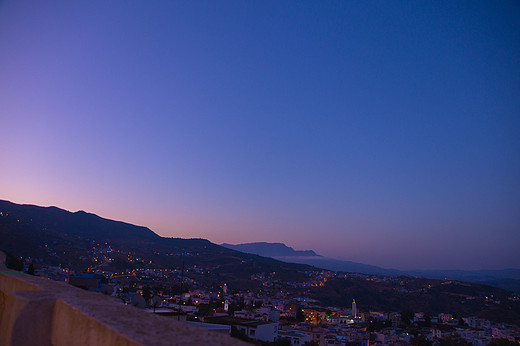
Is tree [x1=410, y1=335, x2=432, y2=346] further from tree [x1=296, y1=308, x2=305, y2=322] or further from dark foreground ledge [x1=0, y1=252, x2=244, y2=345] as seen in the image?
dark foreground ledge [x1=0, y1=252, x2=244, y2=345]

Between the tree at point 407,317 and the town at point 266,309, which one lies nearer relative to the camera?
the town at point 266,309

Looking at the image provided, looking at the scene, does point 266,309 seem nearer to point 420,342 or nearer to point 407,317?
point 407,317

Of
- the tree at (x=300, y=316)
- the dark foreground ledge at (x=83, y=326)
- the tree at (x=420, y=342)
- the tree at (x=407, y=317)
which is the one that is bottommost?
the tree at (x=300, y=316)

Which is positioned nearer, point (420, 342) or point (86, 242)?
point (420, 342)

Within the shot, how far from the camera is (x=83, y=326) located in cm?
194

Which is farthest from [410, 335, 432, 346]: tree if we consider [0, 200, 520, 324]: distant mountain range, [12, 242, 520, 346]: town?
[0, 200, 520, 324]: distant mountain range

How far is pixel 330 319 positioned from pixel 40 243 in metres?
47.2

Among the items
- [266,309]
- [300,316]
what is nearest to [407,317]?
[300,316]

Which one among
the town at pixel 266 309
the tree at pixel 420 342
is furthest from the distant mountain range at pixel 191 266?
the tree at pixel 420 342

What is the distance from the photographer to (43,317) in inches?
88.4

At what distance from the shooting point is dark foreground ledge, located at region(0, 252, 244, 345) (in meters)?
1.70

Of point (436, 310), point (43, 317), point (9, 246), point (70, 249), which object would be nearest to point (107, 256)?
point (70, 249)

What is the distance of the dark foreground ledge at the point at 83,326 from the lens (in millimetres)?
1703

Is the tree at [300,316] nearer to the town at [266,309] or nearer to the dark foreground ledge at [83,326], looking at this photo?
the town at [266,309]
